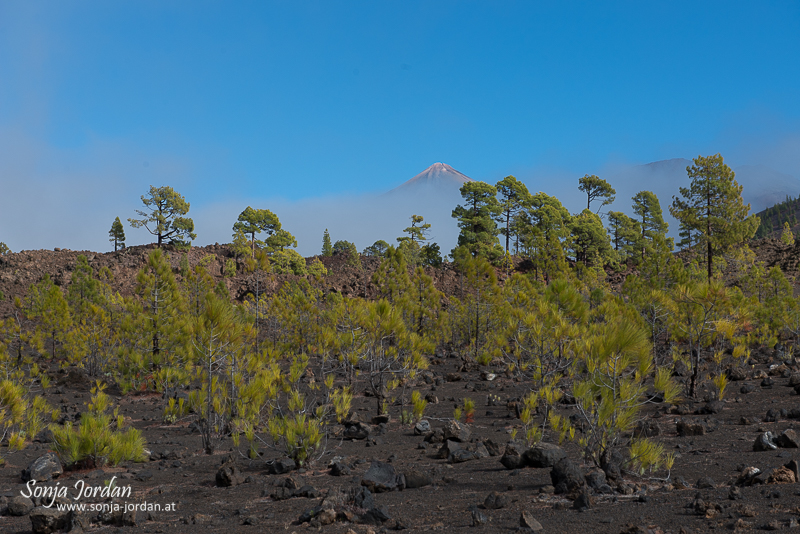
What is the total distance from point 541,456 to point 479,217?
31.4 meters

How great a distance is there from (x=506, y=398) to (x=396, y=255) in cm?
696

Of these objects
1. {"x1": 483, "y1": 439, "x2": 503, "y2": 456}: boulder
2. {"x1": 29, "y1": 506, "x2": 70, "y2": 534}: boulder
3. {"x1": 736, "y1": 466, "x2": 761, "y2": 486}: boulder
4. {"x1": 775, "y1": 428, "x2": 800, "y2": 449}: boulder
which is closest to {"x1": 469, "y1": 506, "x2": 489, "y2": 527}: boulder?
{"x1": 736, "y1": 466, "x2": 761, "y2": 486}: boulder

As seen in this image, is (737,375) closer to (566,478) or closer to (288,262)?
(566,478)

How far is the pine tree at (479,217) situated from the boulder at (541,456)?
30269mm

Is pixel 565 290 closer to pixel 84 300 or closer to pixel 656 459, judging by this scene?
pixel 656 459

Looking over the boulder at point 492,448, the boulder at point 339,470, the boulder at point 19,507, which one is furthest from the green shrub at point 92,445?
the boulder at point 492,448


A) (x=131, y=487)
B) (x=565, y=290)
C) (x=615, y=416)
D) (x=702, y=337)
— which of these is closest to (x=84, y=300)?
(x=131, y=487)

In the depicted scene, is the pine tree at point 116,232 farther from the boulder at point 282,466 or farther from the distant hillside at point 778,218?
the distant hillside at point 778,218

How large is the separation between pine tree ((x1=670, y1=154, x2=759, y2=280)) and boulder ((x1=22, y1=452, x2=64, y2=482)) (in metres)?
25.5

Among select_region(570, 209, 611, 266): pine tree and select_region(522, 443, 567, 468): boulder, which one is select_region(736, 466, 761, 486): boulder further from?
select_region(570, 209, 611, 266): pine tree

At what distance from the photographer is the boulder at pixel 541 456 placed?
586 centimetres

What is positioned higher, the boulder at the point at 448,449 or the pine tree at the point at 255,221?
the pine tree at the point at 255,221

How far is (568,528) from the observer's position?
3.89m

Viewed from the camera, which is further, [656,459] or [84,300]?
[84,300]
